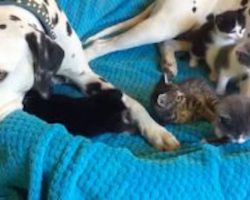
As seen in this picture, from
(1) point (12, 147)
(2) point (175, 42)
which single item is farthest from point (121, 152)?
(2) point (175, 42)

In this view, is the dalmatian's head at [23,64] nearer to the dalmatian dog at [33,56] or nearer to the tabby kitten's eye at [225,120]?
the dalmatian dog at [33,56]

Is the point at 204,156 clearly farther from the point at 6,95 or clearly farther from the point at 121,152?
the point at 6,95

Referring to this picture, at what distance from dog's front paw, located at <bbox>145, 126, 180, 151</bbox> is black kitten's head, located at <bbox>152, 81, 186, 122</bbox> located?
0.18 feet

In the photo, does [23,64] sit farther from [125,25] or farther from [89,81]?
[125,25]

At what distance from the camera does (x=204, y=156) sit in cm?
198

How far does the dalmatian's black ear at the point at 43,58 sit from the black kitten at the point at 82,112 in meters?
0.04

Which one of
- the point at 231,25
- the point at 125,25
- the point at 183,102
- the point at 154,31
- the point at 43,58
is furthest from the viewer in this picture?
the point at 125,25

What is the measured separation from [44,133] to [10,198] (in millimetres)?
227

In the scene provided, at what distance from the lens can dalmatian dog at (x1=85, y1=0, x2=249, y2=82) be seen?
277 centimetres

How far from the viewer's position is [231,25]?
256 cm

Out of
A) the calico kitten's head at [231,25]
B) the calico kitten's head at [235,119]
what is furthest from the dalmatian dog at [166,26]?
the calico kitten's head at [235,119]

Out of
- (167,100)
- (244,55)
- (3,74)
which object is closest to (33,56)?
(3,74)

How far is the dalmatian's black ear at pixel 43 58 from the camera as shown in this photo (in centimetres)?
219

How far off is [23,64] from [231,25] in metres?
0.82
